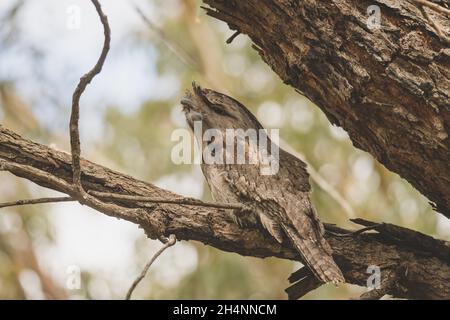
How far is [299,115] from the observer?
8391 millimetres

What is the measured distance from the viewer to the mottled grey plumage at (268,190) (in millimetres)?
2453

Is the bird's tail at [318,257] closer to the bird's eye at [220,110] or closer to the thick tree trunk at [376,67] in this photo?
the thick tree trunk at [376,67]

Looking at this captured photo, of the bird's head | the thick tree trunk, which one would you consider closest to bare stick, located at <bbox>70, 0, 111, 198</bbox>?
the thick tree trunk

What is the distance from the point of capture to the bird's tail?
2343 mm

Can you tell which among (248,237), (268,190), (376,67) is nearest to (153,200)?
(248,237)

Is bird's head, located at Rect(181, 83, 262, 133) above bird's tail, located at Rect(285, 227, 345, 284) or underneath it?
above

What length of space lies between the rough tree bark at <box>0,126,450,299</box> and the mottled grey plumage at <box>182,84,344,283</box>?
0.10 m

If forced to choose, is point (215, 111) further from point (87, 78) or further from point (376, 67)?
point (87, 78)

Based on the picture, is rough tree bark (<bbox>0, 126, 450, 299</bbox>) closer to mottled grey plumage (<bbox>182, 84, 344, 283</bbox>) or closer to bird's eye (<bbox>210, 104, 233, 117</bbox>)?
mottled grey plumage (<bbox>182, 84, 344, 283</bbox>)

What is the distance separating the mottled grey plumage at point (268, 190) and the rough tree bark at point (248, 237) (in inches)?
3.9

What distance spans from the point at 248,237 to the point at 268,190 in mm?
252

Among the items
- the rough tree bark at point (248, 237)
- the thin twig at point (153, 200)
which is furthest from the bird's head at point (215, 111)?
the thin twig at point (153, 200)

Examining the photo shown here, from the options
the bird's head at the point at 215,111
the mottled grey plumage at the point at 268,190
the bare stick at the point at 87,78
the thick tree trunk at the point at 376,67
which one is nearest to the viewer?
the bare stick at the point at 87,78
